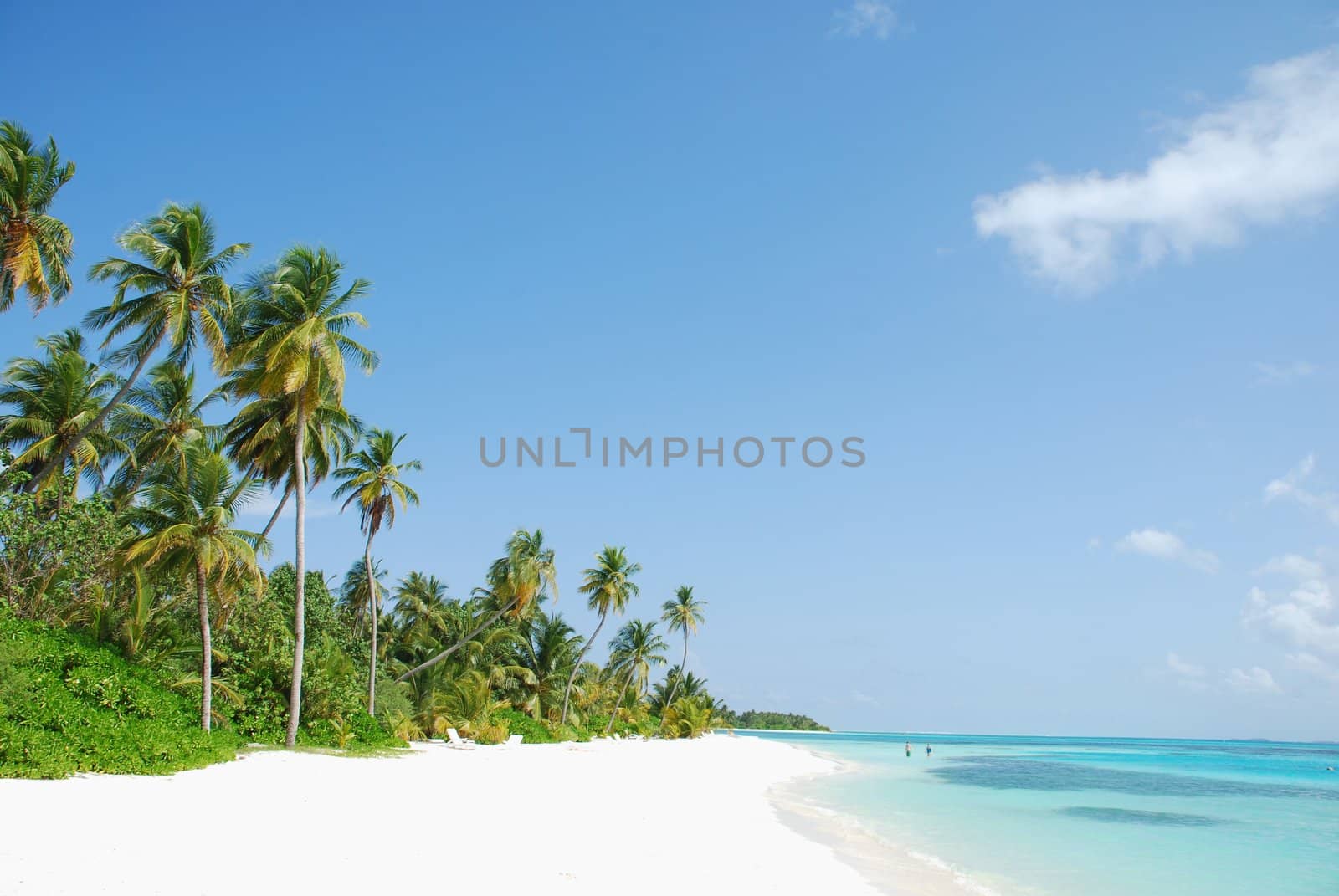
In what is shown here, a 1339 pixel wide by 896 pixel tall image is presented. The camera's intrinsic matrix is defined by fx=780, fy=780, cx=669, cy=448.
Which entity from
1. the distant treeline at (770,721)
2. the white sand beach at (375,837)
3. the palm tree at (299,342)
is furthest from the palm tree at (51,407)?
the distant treeline at (770,721)

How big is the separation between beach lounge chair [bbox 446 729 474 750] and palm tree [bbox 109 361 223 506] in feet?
42.0

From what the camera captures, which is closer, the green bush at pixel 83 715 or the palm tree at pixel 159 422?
the green bush at pixel 83 715

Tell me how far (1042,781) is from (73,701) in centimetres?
3850

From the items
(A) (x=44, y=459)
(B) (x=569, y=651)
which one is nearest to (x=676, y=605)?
(B) (x=569, y=651)

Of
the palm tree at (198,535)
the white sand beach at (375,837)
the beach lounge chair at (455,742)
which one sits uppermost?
the palm tree at (198,535)

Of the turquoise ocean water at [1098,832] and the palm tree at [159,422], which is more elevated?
the palm tree at [159,422]

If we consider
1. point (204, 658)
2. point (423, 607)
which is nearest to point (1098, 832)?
point (204, 658)

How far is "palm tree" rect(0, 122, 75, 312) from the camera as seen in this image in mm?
16844

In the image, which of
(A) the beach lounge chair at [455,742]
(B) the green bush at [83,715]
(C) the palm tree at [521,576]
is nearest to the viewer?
(B) the green bush at [83,715]

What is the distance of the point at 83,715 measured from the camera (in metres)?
12.5

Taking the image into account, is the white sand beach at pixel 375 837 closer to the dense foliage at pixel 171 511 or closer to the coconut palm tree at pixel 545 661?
the dense foliage at pixel 171 511

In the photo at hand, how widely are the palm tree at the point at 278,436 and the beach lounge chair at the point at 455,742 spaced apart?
9.96m

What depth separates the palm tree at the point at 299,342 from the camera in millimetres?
19891

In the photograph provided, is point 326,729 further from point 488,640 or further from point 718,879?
point 488,640
